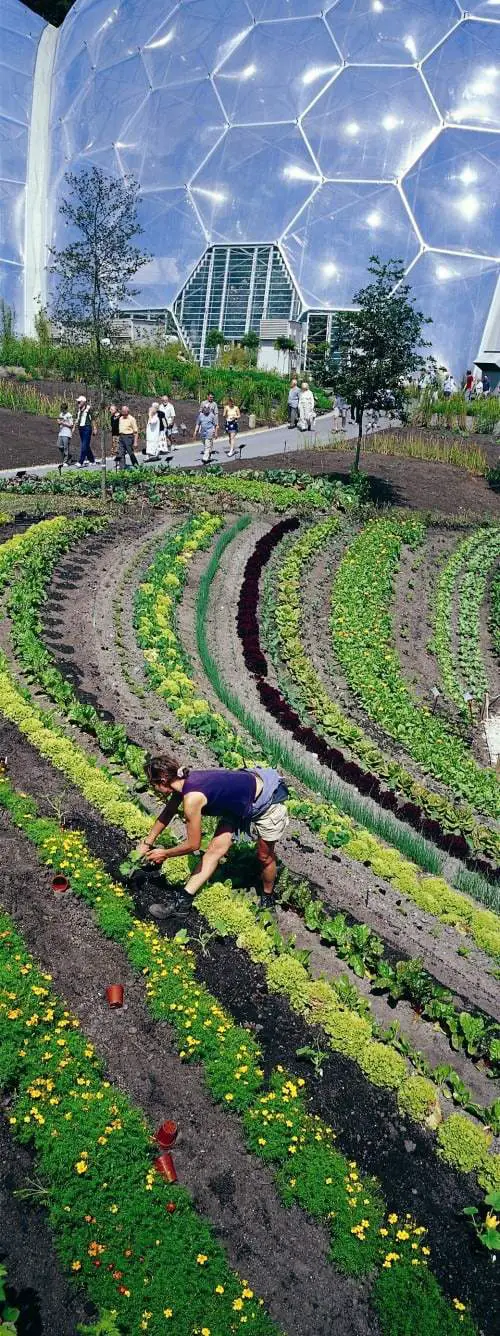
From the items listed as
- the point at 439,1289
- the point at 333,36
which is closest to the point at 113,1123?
the point at 439,1289

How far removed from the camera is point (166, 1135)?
5.20 m

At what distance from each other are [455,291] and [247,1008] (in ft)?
113

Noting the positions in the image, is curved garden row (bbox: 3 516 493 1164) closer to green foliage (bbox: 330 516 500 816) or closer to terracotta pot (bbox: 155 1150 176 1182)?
terracotta pot (bbox: 155 1150 176 1182)

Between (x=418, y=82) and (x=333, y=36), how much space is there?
4044 millimetres

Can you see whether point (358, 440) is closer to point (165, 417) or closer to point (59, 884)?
point (165, 417)

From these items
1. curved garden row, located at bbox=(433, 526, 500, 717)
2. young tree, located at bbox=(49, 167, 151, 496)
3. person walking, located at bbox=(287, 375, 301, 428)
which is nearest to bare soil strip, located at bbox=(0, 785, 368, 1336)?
curved garden row, located at bbox=(433, 526, 500, 717)

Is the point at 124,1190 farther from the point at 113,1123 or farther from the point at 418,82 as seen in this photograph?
the point at 418,82

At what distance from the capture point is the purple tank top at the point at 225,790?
6531 mm

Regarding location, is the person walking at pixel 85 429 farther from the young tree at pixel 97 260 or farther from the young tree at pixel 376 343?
the young tree at pixel 376 343

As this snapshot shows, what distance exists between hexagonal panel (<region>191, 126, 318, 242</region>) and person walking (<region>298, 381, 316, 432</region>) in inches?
484

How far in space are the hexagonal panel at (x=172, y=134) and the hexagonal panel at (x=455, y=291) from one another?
1031cm

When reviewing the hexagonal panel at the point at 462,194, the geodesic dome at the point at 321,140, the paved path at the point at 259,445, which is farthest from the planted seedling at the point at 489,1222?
the hexagonal panel at the point at 462,194

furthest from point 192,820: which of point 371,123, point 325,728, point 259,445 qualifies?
point 371,123

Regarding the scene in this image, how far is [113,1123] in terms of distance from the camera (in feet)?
17.1
